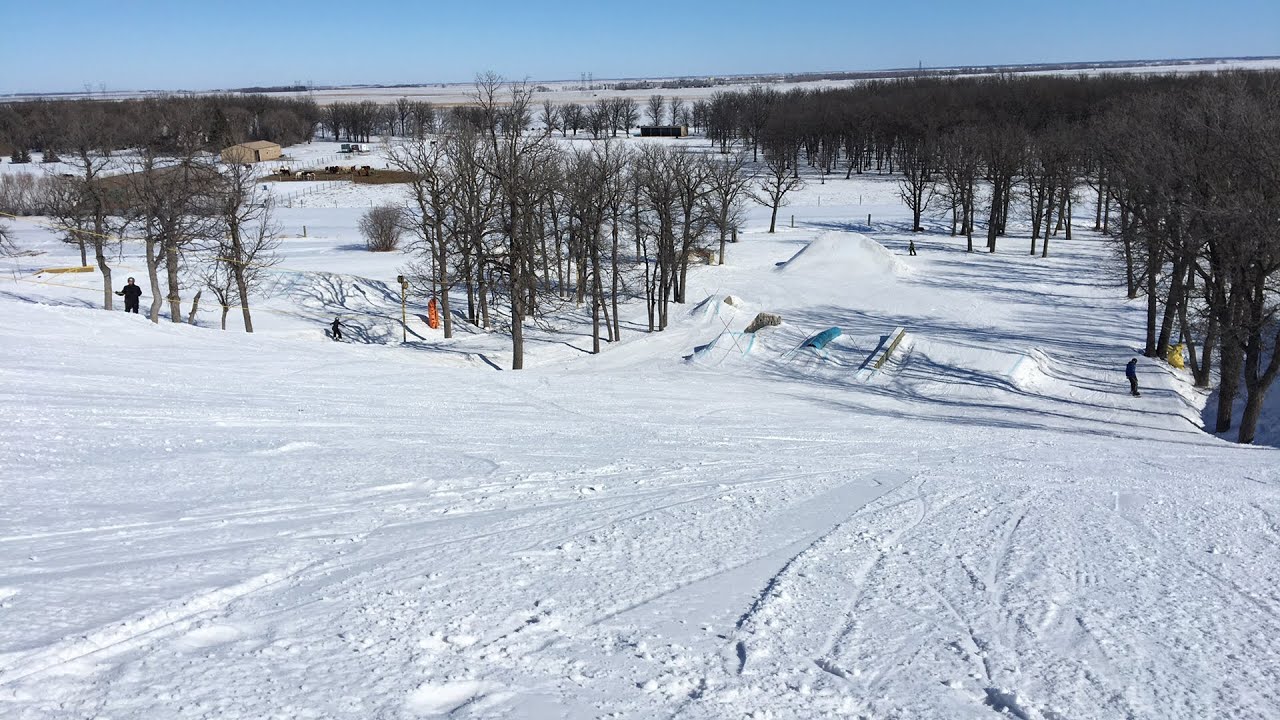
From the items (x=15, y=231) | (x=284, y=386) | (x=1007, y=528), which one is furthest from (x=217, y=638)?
(x=15, y=231)

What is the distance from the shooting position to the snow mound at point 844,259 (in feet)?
146

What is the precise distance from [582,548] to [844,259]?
128ft

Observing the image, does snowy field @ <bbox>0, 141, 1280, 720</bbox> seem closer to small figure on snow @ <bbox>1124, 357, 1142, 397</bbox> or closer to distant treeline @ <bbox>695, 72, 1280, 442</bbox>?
small figure on snow @ <bbox>1124, 357, 1142, 397</bbox>

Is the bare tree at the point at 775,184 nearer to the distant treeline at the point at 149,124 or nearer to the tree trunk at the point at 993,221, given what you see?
the tree trunk at the point at 993,221

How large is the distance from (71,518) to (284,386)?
8219mm

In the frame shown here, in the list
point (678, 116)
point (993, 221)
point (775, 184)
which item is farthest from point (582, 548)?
point (678, 116)

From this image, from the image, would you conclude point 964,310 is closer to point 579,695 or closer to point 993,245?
point 993,245

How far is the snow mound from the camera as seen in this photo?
146ft

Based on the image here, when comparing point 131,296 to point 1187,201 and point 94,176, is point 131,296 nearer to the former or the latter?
point 94,176

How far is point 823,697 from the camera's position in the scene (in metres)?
5.96

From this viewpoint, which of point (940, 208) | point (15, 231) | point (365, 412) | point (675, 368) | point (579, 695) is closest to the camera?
point (579, 695)

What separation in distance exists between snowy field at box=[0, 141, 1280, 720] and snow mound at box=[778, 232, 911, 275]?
2402 centimetres

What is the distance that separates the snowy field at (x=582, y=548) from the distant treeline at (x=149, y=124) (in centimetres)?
1062

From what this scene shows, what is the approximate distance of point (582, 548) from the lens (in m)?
8.62
